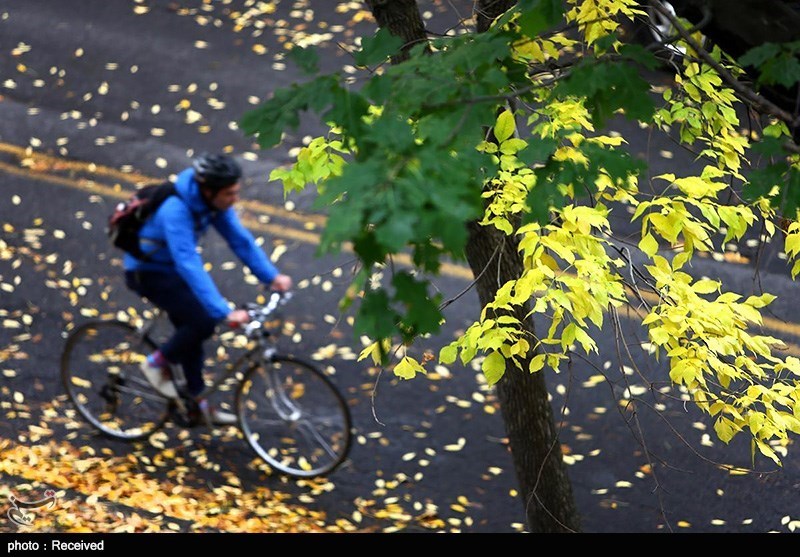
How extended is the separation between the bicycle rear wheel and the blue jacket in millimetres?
847

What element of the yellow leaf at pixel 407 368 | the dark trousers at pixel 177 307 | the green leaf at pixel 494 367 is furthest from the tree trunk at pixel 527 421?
the dark trousers at pixel 177 307

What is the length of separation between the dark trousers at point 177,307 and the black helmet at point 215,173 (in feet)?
2.62

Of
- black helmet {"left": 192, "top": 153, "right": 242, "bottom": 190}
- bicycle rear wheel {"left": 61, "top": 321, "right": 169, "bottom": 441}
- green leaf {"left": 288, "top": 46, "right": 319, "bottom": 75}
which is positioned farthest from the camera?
bicycle rear wheel {"left": 61, "top": 321, "right": 169, "bottom": 441}

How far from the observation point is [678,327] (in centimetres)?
452

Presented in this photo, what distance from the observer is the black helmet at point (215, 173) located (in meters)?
6.27

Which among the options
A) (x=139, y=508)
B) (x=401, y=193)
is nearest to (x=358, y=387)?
(x=139, y=508)

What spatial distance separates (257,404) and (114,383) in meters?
1.06

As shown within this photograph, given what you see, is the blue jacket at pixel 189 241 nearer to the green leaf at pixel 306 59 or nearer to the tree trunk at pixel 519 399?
the tree trunk at pixel 519 399

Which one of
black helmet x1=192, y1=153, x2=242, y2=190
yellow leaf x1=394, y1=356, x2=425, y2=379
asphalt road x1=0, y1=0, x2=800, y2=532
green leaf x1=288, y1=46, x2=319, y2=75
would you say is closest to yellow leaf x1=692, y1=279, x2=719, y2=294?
asphalt road x1=0, y1=0, x2=800, y2=532

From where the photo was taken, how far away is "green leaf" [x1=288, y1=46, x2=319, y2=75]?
3.49m

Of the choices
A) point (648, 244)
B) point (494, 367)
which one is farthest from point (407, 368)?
point (648, 244)

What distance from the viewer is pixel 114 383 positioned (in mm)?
7473

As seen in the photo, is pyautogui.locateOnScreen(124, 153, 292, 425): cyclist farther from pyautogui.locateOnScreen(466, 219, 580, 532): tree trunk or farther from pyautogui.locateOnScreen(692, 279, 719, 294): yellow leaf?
pyautogui.locateOnScreen(692, 279, 719, 294): yellow leaf

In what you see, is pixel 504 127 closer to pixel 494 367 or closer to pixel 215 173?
pixel 494 367
